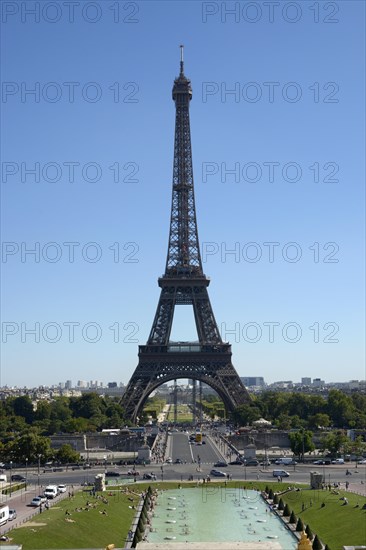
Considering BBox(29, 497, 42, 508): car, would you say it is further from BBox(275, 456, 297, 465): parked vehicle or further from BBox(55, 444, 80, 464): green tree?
BBox(275, 456, 297, 465): parked vehicle

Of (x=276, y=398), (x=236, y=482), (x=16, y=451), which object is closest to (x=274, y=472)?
(x=236, y=482)

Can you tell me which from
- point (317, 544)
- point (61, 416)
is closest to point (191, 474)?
point (317, 544)

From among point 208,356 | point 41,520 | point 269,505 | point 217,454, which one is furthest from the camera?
point 208,356

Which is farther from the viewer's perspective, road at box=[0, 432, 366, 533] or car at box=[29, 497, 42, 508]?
road at box=[0, 432, 366, 533]

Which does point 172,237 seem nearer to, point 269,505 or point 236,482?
point 236,482

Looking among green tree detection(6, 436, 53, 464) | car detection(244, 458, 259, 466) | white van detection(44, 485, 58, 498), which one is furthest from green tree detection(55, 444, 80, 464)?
white van detection(44, 485, 58, 498)

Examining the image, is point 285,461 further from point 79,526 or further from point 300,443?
point 79,526
